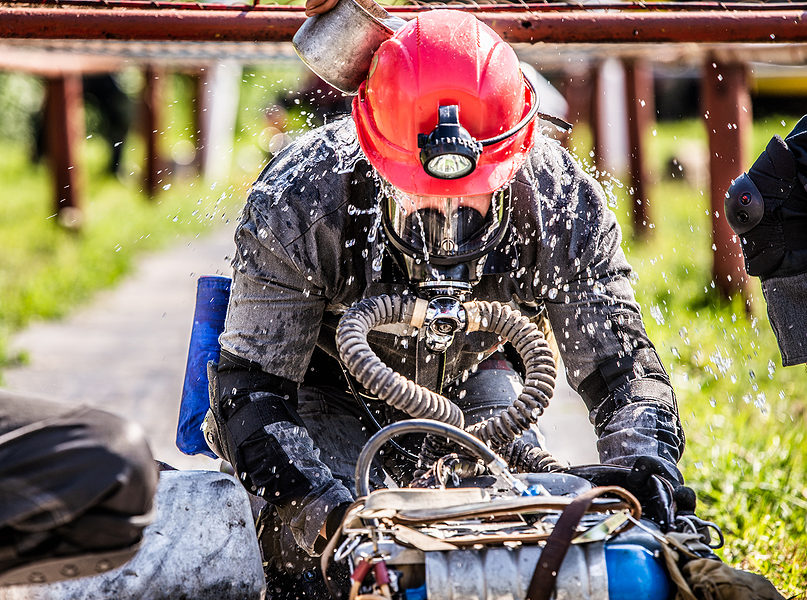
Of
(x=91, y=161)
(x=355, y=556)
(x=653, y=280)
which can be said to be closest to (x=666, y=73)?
(x=91, y=161)

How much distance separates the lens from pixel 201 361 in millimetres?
3361

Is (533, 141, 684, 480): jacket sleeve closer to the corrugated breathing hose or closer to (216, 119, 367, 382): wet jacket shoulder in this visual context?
the corrugated breathing hose

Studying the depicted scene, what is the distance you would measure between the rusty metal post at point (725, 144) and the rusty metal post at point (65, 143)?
5.77m

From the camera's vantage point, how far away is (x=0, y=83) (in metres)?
17.3

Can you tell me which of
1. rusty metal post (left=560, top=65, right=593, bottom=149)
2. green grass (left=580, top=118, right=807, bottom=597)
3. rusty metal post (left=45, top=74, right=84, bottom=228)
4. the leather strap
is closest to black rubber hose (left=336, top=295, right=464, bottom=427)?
the leather strap

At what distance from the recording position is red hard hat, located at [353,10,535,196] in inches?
104

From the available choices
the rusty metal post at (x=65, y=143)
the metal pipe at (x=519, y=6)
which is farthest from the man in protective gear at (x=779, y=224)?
the rusty metal post at (x=65, y=143)

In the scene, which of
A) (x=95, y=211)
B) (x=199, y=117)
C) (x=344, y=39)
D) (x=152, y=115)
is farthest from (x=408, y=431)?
(x=199, y=117)

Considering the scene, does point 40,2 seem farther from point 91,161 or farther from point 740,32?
point 91,161

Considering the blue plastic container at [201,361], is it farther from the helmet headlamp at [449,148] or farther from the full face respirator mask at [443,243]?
the helmet headlamp at [449,148]

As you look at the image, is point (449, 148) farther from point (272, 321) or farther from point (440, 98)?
point (272, 321)

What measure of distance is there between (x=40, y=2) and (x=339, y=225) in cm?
107

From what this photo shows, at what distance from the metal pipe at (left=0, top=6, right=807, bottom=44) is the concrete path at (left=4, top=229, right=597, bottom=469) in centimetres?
157

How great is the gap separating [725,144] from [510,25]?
437 centimetres
